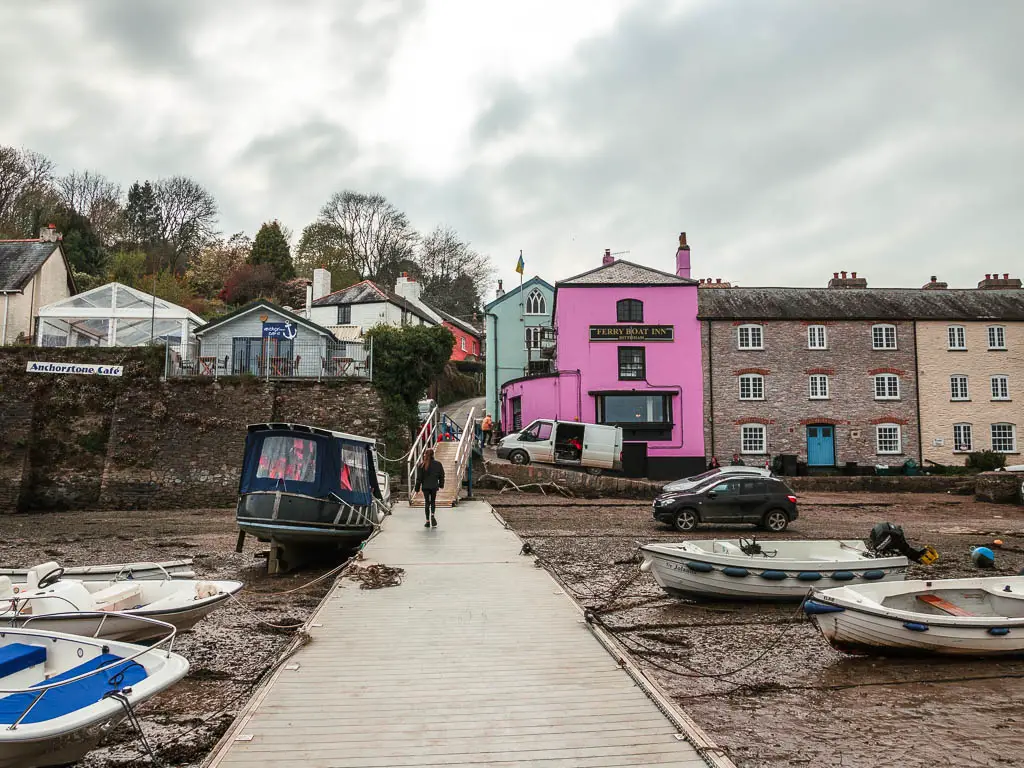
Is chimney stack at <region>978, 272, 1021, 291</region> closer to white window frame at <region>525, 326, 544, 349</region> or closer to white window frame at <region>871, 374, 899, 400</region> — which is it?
white window frame at <region>871, 374, 899, 400</region>

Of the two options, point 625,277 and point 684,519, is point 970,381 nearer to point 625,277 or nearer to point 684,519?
point 625,277

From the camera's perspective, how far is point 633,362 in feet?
108

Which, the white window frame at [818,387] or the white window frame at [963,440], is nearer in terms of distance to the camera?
the white window frame at [963,440]

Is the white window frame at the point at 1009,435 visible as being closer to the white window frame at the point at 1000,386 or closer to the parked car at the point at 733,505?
the white window frame at the point at 1000,386

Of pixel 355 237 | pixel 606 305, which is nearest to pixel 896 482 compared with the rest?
pixel 606 305

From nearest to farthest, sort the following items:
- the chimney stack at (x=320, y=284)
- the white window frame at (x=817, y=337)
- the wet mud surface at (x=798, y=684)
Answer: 1. the wet mud surface at (x=798, y=684)
2. the white window frame at (x=817, y=337)
3. the chimney stack at (x=320, y=284)

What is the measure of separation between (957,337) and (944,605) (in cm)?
2869

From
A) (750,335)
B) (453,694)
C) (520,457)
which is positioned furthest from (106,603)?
(750,335)

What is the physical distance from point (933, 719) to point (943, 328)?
31.1m

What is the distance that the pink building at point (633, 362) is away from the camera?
3183 cm

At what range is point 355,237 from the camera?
6238 centimetres

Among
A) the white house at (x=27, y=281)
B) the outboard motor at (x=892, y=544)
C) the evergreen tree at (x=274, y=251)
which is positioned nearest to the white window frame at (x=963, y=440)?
the outboard motor at (x=892, y=544)

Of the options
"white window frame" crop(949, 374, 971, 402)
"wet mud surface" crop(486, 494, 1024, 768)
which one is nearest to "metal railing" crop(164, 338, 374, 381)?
"wet mud surface" crop(486, 494, 1024, 768)

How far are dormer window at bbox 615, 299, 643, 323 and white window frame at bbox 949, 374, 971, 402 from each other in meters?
14.5
